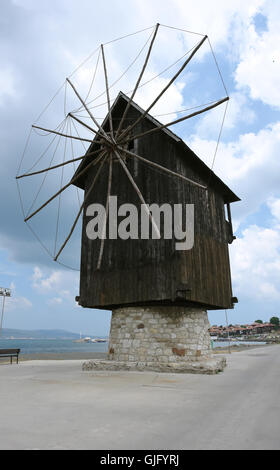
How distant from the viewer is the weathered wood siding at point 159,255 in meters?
12.4

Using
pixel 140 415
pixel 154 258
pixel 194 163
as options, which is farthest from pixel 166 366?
pixel 194 163

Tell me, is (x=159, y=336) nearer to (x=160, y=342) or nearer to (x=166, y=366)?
(x=160, y=342)

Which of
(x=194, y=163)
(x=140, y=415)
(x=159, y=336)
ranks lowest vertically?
(x=140, y=415)

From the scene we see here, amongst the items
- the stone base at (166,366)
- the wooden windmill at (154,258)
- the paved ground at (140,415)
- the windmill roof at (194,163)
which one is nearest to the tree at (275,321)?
the windmill roof at (194,163)

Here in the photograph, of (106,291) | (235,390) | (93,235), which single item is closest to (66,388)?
(235,390)

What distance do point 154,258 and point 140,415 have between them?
7683mm

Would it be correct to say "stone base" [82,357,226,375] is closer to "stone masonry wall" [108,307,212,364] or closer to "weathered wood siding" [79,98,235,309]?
"stone masonry wall" [108,307,212,364]

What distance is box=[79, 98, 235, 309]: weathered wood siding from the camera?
40.6ft

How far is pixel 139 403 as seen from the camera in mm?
6562

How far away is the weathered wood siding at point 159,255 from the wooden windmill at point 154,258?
42 millimetres

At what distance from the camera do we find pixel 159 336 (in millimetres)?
12641

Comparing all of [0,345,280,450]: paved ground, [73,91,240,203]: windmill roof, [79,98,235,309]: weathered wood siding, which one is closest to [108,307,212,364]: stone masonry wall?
[79,98,235,309]: weathered wood siding

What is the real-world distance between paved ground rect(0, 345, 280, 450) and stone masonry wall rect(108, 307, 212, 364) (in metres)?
2.92
